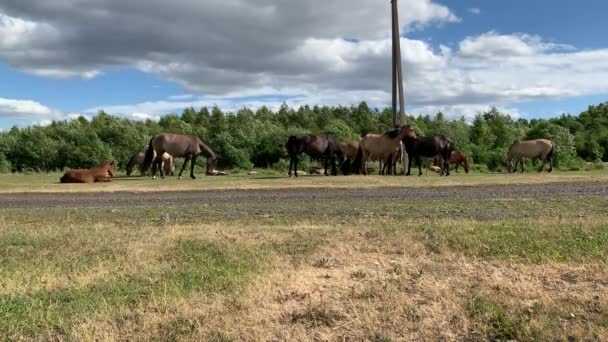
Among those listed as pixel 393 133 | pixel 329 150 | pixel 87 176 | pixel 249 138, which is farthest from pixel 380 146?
pixel 249 138

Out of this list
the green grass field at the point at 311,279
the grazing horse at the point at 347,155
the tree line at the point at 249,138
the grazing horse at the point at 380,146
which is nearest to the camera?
the green grass field at the point at 311,279

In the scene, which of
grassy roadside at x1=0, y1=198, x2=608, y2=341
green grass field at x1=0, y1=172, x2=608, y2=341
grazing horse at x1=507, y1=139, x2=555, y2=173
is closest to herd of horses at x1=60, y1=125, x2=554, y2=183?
grazing horse at x1=507, y1=139, x2=555, y2=173

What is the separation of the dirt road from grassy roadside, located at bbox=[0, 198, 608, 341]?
16.6 feet

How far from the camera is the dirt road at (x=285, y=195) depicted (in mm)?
16844

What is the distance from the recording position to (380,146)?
30.3m

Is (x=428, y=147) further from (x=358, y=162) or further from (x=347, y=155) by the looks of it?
(x=347, y=155)

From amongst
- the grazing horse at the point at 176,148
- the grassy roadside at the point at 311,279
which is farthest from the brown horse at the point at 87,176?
the grassy roadside at the point at 311,279

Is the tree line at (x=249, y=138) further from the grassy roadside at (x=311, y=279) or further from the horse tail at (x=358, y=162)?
the grassy roadside at (x=311, y=279)

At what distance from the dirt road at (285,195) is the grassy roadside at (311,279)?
16.6 feet

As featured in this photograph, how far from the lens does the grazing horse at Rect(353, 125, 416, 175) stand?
29781 millimetres

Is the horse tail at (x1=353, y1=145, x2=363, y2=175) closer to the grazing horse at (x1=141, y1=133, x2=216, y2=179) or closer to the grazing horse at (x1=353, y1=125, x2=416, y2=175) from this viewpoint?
the grazing horse at (x1=353, y1=125, x2=416, y2=175)

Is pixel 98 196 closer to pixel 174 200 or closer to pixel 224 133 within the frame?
pixel 174 200

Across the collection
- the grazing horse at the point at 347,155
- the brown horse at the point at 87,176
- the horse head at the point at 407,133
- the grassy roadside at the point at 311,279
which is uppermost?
the horse head at the point at 407,133

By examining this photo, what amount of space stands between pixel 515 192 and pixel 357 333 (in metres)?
14.1
